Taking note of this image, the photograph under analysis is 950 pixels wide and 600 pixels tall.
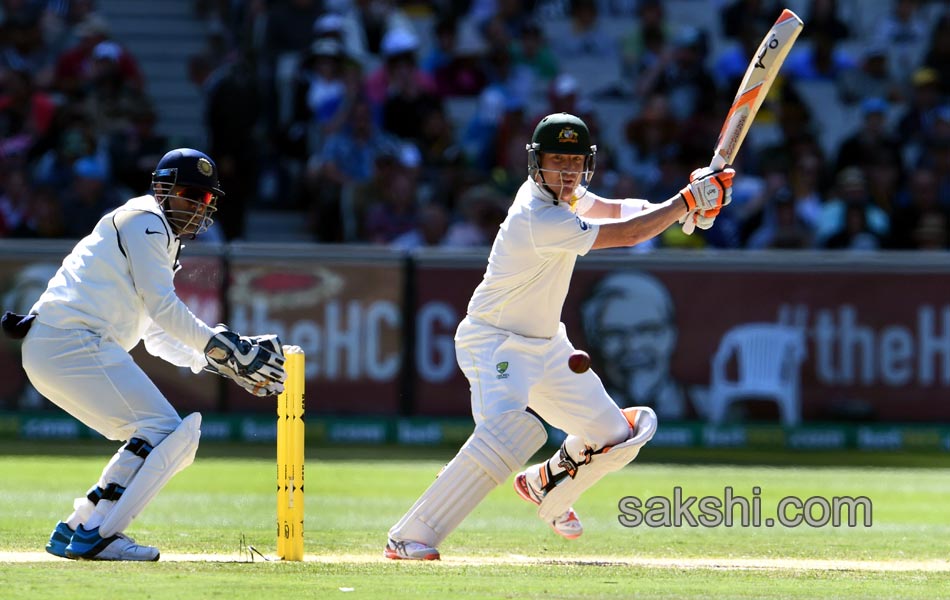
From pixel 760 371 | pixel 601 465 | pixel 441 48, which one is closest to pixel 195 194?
pixel 601 465

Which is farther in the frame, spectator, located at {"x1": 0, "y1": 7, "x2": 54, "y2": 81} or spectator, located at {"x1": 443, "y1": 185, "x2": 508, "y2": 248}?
spectator, located at {"x1": 0, "y1": 7, "x2": 54, "y2": 81}

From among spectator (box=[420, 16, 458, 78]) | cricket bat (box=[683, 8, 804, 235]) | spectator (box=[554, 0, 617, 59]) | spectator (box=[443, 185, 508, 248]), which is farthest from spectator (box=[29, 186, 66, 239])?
cricket bat (box=[683, 8, 804, 235])

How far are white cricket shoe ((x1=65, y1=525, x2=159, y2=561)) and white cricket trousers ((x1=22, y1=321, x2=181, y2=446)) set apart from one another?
46cm

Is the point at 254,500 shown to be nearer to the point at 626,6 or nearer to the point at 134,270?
the point at 134,270

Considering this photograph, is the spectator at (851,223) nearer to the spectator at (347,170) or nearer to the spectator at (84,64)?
the spectator at (347,170)

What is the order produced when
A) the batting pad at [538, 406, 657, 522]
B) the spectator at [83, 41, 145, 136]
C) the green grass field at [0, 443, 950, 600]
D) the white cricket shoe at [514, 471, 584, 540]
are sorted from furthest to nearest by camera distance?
the spectator at [83, 41, 145, 136] < the white cricket shoe at [514, 471, 584, 540] < the batting pad at [538, 406, 657, 522] < the green grass field at [0, 443, 950, 600]

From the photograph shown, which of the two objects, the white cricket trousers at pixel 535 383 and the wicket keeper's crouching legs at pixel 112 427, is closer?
the wicket keeper's crouching legs at pixel 112 427

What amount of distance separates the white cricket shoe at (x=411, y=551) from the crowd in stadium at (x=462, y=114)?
783cm

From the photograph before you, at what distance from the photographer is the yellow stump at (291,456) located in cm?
738

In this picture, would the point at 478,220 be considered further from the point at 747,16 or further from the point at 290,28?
the point at 747,16

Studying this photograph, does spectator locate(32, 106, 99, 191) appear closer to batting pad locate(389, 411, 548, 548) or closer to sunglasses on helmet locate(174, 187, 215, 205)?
sunglasses on helmet locate(174, 187, 215, 205)

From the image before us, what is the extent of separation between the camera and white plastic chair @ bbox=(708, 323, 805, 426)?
14.3 metres

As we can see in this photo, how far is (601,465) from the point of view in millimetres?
8055

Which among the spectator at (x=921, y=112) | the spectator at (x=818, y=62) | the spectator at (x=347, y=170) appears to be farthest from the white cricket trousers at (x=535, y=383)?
the spectator at (x=818, y=62)
